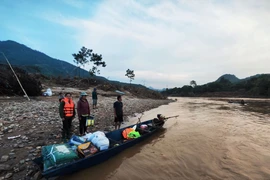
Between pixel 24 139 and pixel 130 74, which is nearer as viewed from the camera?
pixel 24 139

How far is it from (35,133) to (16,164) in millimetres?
2767

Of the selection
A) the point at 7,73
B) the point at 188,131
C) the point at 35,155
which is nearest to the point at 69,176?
the point at 35,155

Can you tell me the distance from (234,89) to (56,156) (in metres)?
112

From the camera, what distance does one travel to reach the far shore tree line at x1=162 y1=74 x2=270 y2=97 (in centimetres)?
7444

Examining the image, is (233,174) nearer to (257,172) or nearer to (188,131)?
(257,172)

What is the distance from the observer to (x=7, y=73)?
762 inches

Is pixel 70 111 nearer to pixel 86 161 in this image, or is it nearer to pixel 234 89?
pixel 86 161

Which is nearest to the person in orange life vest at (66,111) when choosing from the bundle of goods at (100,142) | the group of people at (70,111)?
the group of people at (70,111)

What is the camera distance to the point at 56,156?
502cm

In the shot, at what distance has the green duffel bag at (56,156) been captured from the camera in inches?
194

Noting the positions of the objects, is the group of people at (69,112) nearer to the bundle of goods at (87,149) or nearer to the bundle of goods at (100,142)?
the bundle of goods at (100,142)

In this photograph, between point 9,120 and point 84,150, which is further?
point 9,120

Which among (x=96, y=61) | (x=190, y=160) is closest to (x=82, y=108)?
(x=190, y=160)

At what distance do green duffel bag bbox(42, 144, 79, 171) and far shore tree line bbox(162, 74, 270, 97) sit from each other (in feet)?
282
